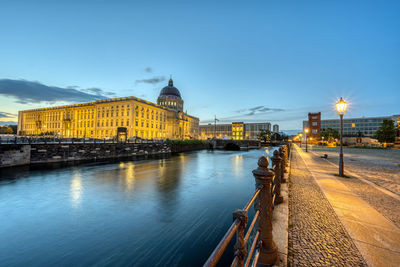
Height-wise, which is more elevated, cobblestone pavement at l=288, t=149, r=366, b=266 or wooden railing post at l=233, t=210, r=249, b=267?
wooden railing post at l=233, t=210, r=249, b=267

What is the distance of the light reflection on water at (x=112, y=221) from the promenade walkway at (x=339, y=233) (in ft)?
11.3

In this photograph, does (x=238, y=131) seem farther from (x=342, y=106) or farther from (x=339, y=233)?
(x=339, y=233)

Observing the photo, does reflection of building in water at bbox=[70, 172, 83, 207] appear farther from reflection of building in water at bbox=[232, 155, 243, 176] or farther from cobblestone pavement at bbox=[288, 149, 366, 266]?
reflection of building in water at bbox=[232, 155, 243, 176]

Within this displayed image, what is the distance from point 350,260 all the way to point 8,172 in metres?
29.4

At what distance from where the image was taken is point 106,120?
87750 millimetres

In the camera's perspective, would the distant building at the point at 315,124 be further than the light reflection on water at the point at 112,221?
Yes

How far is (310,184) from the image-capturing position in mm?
10062

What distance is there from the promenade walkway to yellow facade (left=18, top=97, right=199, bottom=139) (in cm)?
7735

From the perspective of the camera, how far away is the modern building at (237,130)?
177 metres

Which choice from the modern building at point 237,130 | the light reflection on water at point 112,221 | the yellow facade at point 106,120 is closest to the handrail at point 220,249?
the light reflection on water at point 112,221

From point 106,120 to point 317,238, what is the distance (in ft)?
318

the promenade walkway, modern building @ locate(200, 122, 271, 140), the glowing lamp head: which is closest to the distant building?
modern building @ locate(200, 122, 271, 140)

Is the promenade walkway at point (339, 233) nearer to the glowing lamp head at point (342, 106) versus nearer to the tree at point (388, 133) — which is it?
the glowing lamp head at point (342, 106)

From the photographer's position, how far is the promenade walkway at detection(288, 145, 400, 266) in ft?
12.5
